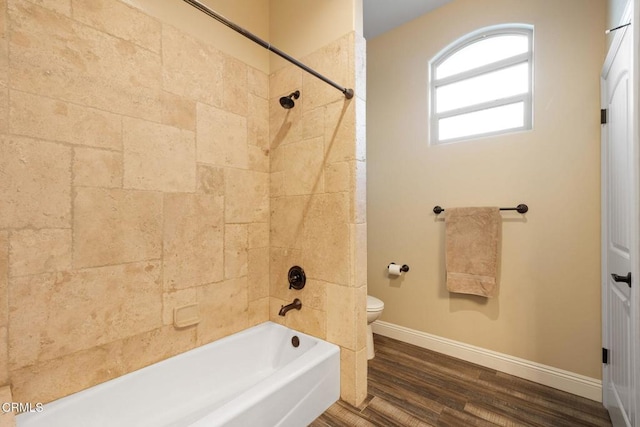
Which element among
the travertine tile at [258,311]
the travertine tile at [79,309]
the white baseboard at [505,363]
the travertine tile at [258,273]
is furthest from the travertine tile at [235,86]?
the white baseboard at [505,363]

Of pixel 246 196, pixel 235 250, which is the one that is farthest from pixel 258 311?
pixel 246 196

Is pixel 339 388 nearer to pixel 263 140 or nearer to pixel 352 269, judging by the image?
pixel 352 269

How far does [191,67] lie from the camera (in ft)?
5.19

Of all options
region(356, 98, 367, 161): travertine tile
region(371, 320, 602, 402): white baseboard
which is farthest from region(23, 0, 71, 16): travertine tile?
region(371, 320, 602, 402): white baseboard

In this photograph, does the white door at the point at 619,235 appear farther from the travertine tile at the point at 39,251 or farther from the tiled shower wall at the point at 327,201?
the travertine tile at the point at 39,251

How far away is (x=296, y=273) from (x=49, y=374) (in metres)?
1.25

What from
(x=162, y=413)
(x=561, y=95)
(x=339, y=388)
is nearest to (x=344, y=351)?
(x=339, y=388)

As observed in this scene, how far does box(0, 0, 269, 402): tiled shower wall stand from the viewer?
1.09m

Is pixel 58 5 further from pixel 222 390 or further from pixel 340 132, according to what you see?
pixel 222 390

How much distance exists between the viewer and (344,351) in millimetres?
1645

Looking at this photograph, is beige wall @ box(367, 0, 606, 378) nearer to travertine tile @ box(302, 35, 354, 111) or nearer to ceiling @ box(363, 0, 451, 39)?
ceiling @ box(363, 0, 451, 39)

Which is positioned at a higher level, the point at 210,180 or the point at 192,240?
the point at 210,180

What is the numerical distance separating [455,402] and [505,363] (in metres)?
0.64

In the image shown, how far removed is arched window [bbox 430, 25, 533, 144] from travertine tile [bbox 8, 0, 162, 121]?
223 cm
